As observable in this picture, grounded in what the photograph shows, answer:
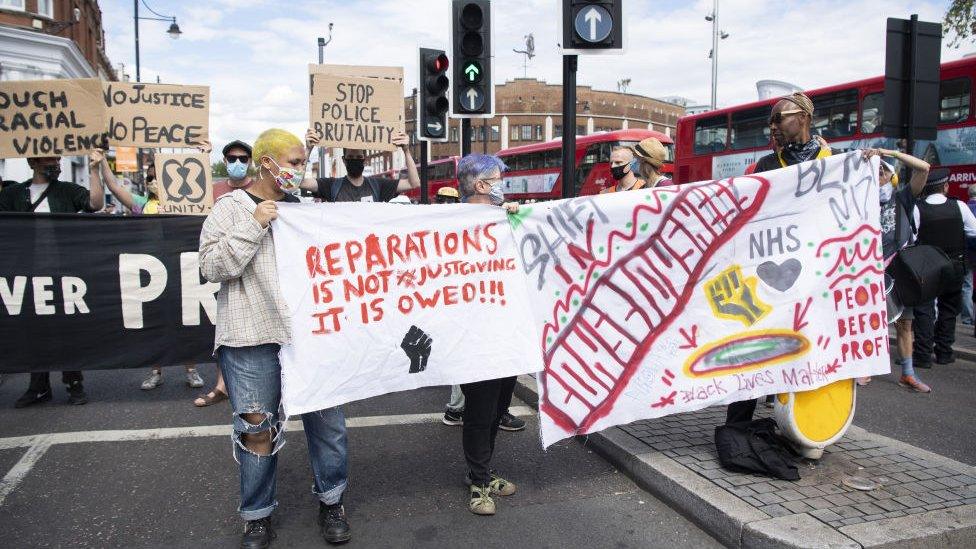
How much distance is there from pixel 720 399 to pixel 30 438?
4612mm

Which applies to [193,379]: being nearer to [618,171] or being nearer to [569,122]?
[569,122]

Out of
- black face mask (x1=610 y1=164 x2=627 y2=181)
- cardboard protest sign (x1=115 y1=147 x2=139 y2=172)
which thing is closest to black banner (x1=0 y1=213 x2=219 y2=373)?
black face mask (x1=610 y1=164 x2=627 y2=181)

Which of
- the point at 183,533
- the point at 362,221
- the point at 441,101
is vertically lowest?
the point at 183,533

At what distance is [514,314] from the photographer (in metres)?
3.73

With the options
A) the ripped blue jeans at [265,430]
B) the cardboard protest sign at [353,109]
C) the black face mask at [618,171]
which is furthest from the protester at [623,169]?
the ripped blue jeans at [265,430]

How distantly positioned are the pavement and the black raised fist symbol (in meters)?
1.43

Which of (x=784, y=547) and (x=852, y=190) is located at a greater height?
(x=852, y=190)

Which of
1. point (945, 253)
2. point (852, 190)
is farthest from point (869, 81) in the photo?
point (852, 190)

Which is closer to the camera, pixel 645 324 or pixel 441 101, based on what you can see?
pixel 645 324

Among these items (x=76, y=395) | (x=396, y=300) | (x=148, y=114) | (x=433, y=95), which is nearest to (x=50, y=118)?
(x=148, y=114)

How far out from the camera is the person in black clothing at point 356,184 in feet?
18.7

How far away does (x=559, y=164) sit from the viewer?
25375 millimetres

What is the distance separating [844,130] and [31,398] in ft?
46.9

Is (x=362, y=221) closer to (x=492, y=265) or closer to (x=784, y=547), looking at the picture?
(x=492, y=265)
